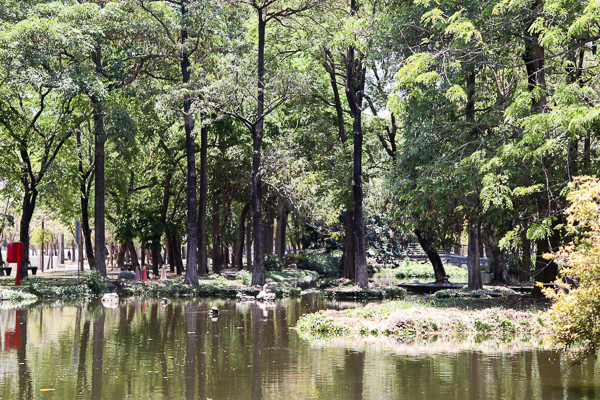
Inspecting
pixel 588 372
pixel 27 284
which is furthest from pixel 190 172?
pixel 588 372

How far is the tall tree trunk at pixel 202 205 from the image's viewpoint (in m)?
31.9

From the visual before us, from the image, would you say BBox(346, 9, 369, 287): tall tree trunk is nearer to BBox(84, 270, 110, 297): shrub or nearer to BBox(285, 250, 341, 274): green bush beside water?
BBox(84, 270, 110, 297): shrub

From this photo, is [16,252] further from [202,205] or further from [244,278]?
[244,278]

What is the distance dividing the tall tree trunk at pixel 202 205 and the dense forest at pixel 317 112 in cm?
14

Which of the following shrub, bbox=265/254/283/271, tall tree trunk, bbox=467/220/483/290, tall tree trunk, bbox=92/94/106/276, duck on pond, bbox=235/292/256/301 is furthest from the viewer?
shrub, bbox=265/254/283/271

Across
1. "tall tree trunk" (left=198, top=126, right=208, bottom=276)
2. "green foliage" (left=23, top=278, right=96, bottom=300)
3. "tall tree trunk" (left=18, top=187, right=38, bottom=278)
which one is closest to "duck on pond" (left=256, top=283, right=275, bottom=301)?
"green foliage" (left=23, top=278, right=96, bottom=300)

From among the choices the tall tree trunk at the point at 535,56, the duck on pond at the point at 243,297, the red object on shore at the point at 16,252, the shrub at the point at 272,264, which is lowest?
the duck on pond at the point at 243,297

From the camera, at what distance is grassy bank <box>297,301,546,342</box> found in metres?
14.3

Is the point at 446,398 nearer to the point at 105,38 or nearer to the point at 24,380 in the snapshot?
the point at 24,380

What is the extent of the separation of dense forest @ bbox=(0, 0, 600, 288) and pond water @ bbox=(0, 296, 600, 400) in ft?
18.6

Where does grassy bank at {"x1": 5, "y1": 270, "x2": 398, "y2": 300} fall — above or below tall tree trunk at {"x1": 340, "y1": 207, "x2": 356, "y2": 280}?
below

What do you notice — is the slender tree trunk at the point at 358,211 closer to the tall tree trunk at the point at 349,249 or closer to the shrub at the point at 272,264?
the tall tree trunk at the point at 349,249

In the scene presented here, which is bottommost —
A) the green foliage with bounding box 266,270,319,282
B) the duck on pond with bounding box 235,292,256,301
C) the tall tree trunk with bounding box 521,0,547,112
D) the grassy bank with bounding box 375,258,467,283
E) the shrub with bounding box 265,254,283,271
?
the grassy bank with bounding box 375,258,467,283

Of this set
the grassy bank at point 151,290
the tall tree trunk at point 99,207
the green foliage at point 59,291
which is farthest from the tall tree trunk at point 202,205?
the green foliage at point 59,291
